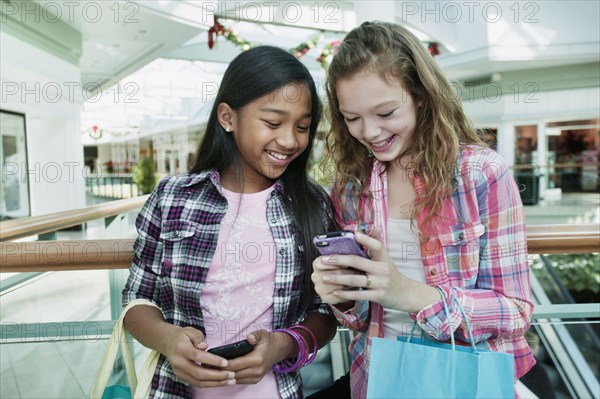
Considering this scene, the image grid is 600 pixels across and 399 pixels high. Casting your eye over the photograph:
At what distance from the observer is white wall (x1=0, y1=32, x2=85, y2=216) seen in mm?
7055

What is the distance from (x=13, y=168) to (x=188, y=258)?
786 cm

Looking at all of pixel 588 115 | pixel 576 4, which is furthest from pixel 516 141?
pixel 576 4

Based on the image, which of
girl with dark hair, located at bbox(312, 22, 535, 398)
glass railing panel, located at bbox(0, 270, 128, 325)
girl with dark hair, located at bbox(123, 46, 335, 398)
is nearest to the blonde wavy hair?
girl with dark hair, located at bbox(312, 22, 535, 398)

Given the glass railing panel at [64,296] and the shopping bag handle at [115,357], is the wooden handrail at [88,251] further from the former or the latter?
the glass railing panel at [64,296]

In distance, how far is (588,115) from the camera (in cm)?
1072

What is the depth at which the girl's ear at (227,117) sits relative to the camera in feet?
3.69

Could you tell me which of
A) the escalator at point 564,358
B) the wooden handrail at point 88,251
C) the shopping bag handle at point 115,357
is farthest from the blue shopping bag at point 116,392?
the escalator at point 564,358

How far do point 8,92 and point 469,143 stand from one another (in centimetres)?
677

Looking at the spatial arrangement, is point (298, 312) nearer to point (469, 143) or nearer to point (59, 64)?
point (469, 143)

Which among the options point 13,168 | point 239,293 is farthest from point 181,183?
point 13,168

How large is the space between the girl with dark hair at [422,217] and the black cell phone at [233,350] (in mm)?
169

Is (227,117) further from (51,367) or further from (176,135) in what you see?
(176,135)

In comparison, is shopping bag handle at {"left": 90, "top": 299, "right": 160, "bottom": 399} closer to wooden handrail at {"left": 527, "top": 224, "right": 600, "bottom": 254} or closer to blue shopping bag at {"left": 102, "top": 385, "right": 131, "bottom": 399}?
blue shopping bag at {"left": 102, "top": 385, "right": 131, "bottom": 399}

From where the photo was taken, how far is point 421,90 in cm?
96
